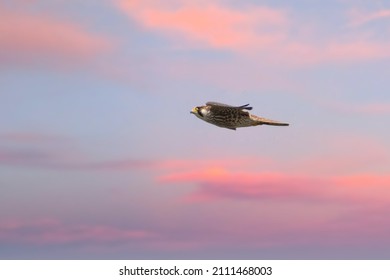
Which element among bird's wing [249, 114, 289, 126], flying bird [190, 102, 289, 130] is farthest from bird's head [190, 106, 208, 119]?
bird's wing [249, 114, 289, 126]

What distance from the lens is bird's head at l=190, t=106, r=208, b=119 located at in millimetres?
56500

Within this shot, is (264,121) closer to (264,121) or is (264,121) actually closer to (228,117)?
(264,121)

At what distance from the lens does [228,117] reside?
55.9 meters

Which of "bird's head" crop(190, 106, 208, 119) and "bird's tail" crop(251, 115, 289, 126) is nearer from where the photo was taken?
"bird's tail" crop(251, 115, 289, 126)

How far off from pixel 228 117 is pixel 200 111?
4.67ft

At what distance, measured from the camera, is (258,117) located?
56.4 metres

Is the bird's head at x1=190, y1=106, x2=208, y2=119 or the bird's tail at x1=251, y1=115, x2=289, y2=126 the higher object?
the bird's head at x1=190, y1=106, x2=208, y2=119

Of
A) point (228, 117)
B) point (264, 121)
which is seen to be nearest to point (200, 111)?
point (228, 117)

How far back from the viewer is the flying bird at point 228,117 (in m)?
55.7

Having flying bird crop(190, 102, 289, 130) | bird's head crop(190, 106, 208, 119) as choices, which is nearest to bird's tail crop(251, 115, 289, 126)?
flying bird crop(190, 102, 289, 130)

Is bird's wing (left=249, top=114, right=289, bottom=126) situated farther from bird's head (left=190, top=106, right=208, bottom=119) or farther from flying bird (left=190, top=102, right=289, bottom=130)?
bird's head (left=190, top=106, right=208, bottom=119)

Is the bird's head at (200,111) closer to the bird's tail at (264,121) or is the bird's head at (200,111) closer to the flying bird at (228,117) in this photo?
the flying bird at (228,117)
